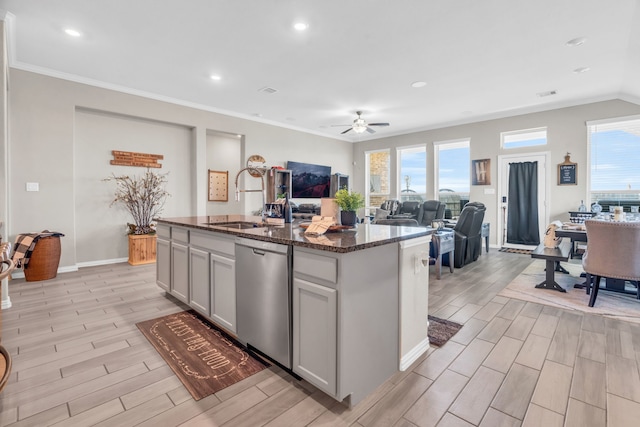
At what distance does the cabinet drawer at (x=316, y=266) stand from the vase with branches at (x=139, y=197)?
442 cm

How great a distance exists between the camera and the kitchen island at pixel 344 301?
154cm

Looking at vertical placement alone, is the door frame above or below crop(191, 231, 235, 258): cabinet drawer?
above

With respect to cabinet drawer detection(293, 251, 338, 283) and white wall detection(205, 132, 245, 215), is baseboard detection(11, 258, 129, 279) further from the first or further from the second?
cabinet drawer detection(293, 251, 338, 283)

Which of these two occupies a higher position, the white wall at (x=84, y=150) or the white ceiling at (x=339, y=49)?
the white ceiling at (x=339, y=49)

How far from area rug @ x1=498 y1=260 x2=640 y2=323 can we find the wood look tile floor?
0.25 metres

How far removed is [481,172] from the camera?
695 cm

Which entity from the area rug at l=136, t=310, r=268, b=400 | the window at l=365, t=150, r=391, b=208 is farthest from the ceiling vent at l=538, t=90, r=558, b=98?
the area rug at l=136, t=310, r=268, b=400

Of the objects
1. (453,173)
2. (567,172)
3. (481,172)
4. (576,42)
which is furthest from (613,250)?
(453,173)

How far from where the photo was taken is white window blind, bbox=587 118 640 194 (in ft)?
17.4

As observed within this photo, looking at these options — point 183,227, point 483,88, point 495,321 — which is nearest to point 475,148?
point 483,88

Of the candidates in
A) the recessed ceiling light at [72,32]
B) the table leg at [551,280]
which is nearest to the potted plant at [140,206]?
the recessed ceiling light at [72,32]

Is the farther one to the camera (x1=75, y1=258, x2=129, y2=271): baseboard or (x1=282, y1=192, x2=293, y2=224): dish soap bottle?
(x1=75, y1=258, x2=129, y2=271): baseboard

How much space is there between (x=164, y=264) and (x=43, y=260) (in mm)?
2047

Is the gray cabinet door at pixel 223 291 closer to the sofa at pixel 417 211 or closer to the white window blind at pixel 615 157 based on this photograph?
the sofa at pixel 417 211
